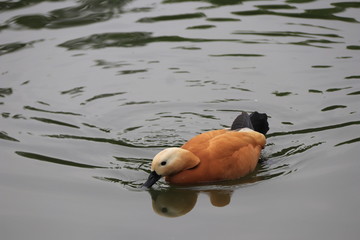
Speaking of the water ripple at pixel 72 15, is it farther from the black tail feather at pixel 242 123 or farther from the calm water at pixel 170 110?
the black tail feather at pixel 242 123

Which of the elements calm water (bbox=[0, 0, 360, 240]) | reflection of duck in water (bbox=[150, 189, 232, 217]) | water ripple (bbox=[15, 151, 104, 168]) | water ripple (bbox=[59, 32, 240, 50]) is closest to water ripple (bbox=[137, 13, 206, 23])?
calm water (bbox=[0, 0, 360, 240])

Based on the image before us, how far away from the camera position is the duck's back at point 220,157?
20.8 feet

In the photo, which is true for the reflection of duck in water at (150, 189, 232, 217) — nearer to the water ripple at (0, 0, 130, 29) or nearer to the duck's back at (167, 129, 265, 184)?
the duck's back at (167, 129, 265, 184)

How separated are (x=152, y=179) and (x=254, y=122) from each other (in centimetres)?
142

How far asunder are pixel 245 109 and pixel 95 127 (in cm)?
178

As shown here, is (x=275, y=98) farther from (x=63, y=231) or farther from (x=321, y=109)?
(x=63, y=231)

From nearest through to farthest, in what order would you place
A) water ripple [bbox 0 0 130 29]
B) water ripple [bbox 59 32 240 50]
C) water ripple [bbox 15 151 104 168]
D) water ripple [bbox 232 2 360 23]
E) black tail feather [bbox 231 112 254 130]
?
water ripple [bbox 15 151 104 168] → black tail feather [bbox 231 112 254 130] → water ripple [bbox 59 32 240 50] → water ripple [bbox 232 2 360 23] → water ripple [bbox 0 0 130 29]

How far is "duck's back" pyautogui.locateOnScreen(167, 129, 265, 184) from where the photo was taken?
6340 mm

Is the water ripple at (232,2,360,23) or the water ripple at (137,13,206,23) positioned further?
the water ripple at (137,13,206,23)

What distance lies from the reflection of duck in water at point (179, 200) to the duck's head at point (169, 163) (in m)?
0.15

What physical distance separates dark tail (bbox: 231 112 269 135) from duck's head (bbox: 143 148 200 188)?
944mm

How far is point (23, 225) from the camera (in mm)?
5652

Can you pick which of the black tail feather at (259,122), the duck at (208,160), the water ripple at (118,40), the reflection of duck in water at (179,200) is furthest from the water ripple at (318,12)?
the reflection of duck in water at (179,200)

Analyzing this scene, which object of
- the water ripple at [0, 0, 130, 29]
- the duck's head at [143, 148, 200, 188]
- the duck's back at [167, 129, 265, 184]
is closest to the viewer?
the duck's head at [143, 148, 200, 188]
